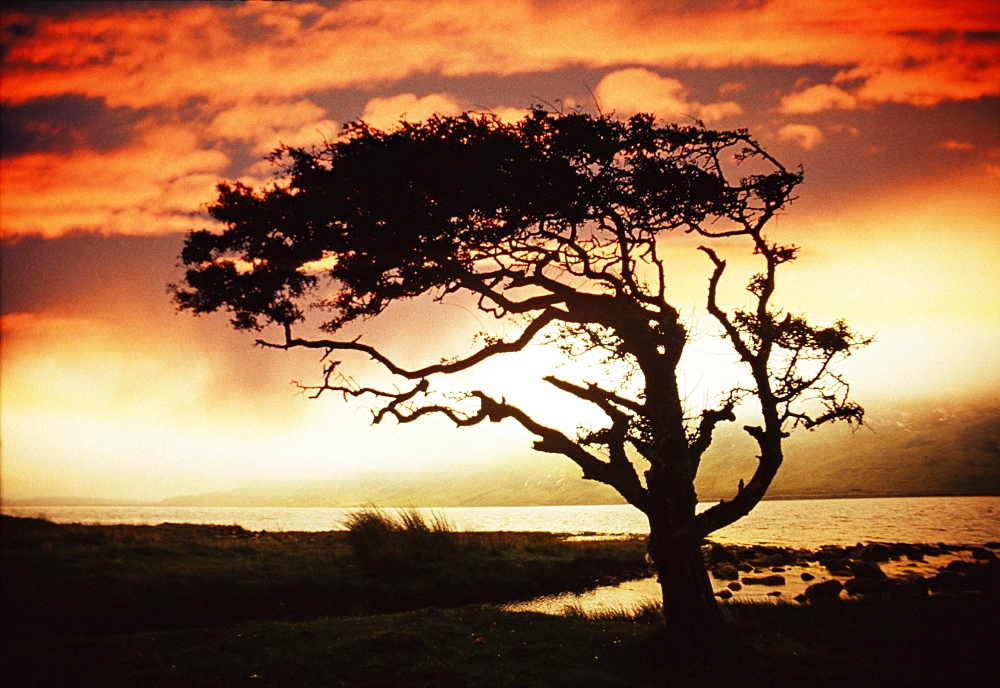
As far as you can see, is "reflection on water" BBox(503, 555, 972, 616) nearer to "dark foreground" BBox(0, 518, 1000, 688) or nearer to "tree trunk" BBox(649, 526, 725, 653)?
"dark foreground" BBox(0, 518, 1000, 688)

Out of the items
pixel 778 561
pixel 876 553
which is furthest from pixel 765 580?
pixel 876 553

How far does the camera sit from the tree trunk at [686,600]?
1275cm

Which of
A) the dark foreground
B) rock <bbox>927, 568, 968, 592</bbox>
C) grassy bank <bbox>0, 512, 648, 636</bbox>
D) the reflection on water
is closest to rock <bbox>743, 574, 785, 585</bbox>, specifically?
the reflection on water

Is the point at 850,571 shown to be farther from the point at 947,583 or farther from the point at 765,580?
the point at 947,583

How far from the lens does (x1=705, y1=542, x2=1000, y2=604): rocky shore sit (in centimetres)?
2564

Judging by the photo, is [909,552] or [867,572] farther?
[909,552]

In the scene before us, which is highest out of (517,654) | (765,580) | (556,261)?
(556,261)

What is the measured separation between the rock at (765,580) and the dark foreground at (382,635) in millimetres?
8269

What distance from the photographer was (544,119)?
41.3 ft

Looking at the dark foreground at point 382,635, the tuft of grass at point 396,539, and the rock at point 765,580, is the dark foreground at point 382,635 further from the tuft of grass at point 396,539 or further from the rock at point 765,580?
the rock at point 765,580

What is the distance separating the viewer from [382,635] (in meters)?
15.0

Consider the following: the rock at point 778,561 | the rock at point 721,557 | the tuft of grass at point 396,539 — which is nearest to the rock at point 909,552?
the rock at point 778,561

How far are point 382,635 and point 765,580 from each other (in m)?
24.7

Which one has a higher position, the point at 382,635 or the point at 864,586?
the point at 382,635
